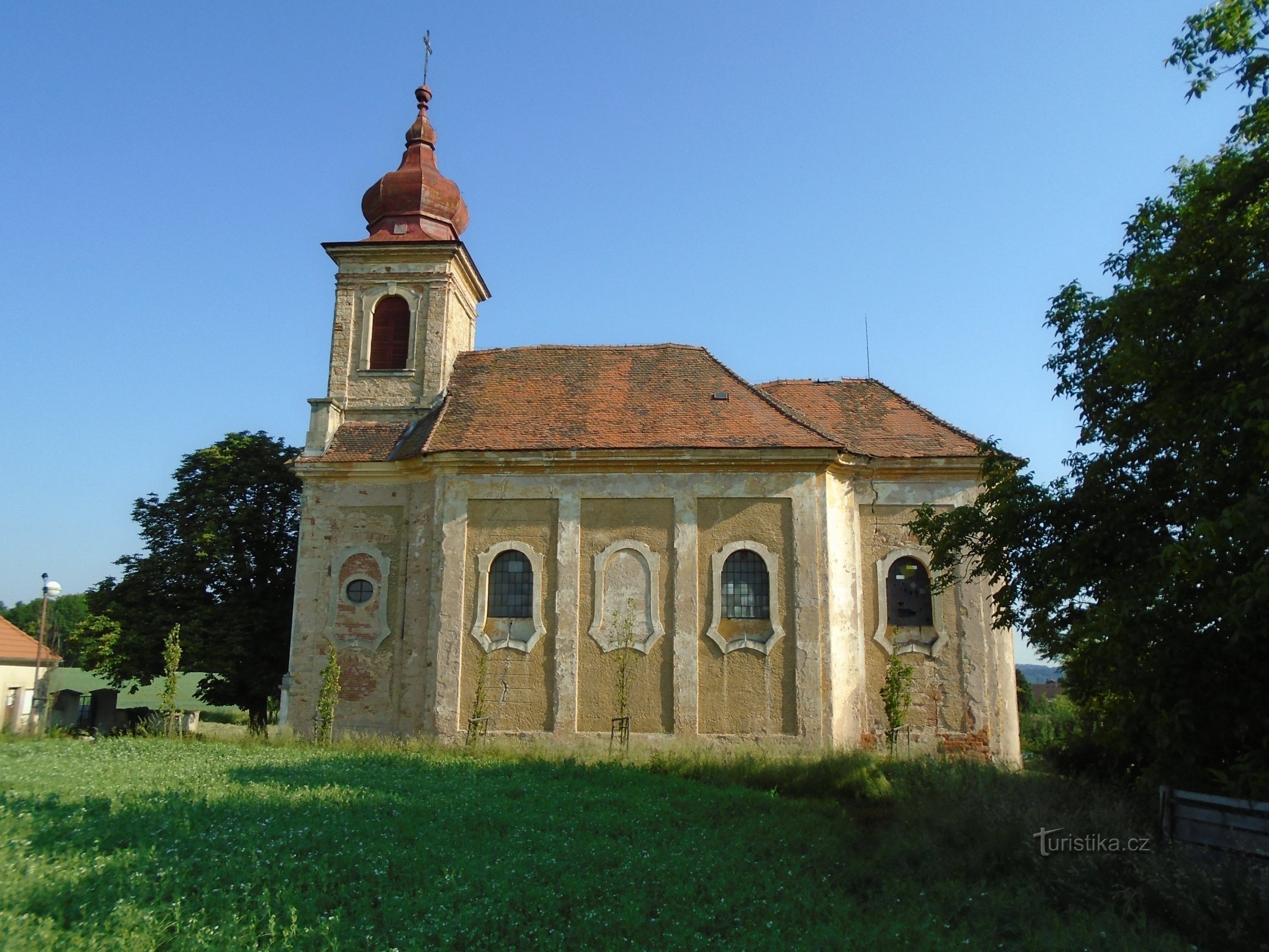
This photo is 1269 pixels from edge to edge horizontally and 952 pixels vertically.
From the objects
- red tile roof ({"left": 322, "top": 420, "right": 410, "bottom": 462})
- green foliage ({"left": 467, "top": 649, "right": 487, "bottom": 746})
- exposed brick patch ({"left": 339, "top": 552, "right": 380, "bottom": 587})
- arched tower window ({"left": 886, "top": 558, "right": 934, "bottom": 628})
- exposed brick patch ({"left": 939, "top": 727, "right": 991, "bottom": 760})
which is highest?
red tile roof ({"left": 322, "top": 420, "right": 410, "bottom": 462})

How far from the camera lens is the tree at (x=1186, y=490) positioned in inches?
299

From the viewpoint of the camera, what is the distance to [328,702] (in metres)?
17.3

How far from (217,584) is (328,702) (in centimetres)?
746

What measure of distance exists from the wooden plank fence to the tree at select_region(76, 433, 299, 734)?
19.0 m

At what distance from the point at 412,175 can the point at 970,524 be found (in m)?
17.1

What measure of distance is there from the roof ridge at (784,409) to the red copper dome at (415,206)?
7753mm

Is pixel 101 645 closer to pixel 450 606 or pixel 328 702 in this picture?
pixel 328 702


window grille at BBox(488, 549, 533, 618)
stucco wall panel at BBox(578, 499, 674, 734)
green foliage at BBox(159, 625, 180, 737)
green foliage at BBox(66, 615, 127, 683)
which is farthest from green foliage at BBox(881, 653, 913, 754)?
green foliage at BBox(66, 615, 127, 683)

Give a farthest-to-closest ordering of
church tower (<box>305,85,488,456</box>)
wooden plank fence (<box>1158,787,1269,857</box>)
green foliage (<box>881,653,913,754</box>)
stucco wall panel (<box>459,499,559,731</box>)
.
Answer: church tower (<box>305,85,488,456</box>), stucco wall panel (<box>459,499,559,731</box>), green foliage (<box>881,653,913,754</box>), wooden plank fence (<box>1158,787,1269,857</box>)

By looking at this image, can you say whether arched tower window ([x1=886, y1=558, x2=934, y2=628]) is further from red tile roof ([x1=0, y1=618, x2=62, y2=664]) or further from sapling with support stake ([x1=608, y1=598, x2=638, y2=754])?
red tile roof ([x1=0, y1=618, x2=62, y2=664])

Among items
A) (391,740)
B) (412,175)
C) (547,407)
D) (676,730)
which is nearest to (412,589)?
(391,740)

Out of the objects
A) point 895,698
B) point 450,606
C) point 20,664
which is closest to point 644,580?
point 450,606

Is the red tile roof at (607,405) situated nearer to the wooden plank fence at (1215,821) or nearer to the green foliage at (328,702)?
the green foliage at (328,702)

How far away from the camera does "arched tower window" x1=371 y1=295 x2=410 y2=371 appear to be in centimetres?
2167
